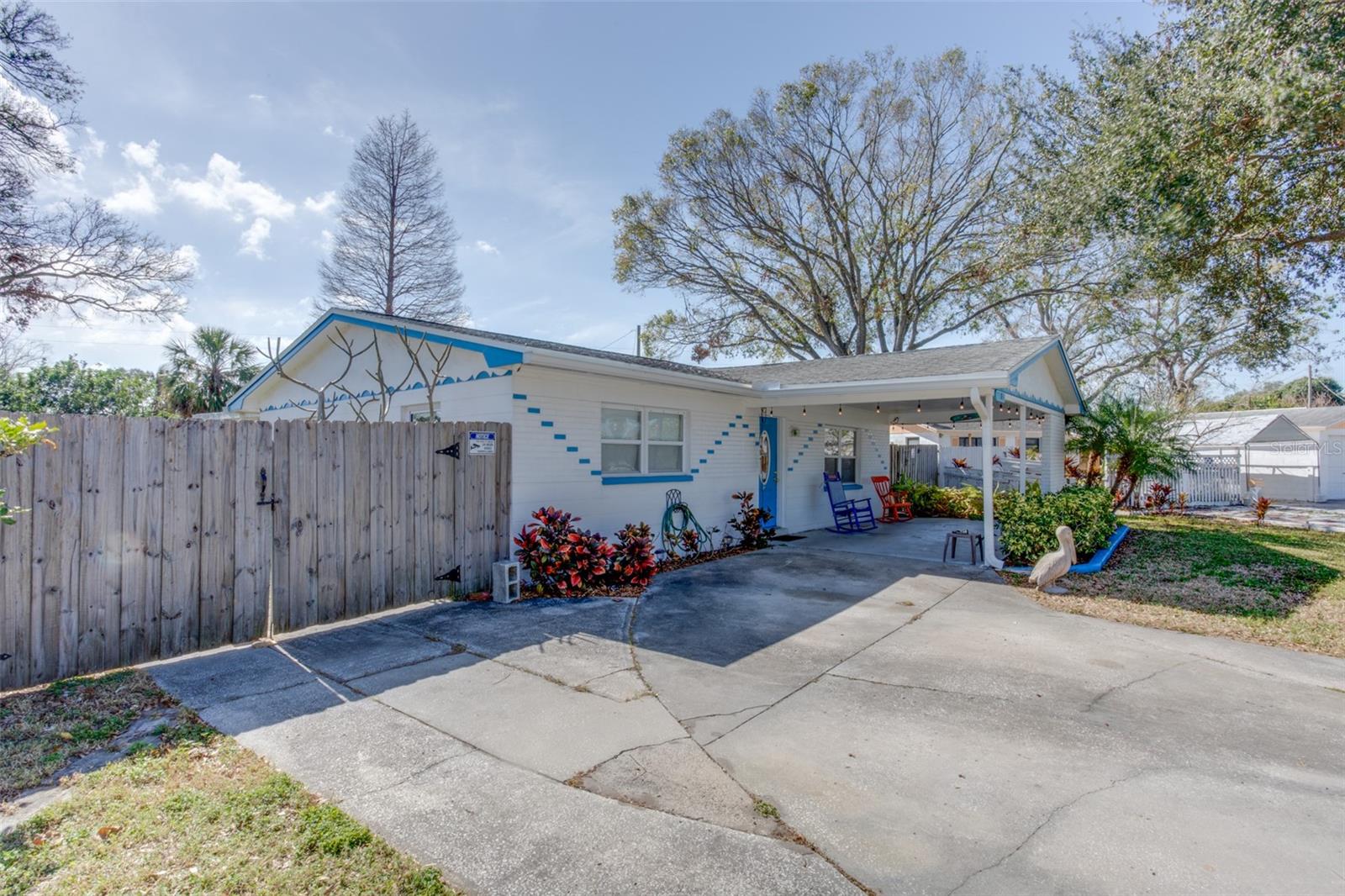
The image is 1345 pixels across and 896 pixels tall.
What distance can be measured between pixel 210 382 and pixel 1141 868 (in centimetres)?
2015

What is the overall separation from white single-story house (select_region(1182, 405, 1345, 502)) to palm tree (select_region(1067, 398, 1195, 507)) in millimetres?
6534

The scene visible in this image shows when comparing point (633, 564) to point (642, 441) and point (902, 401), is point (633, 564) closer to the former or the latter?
point (642, 441)

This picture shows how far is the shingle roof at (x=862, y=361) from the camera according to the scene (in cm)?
759

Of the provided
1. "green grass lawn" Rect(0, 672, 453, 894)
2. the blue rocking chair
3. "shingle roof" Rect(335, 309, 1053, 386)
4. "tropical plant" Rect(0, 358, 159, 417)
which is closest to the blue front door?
"shingle roof" Rect(335, 309, 1053, 386)

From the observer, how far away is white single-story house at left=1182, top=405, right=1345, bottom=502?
1906cm

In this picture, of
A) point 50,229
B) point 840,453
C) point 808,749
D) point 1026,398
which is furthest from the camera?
point 50,229

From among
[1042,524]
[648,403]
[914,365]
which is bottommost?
[1042,524]

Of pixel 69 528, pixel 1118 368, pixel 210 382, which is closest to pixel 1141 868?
pixel 69 528

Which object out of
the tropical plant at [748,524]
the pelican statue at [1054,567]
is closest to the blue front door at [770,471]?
the tropical plant at [748,524]

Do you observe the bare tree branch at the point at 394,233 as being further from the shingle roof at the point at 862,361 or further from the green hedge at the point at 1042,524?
the green hedge at the point at 1042,524

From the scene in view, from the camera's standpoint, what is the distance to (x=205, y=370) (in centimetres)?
1631

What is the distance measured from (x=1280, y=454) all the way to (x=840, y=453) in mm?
18051

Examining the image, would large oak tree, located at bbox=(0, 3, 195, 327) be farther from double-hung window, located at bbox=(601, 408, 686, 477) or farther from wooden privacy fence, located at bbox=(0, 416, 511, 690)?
double-hung window, located at bbox=(601, 408, 686, 477)

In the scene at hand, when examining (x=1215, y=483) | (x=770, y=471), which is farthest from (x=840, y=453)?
(x=1215, y=483)
